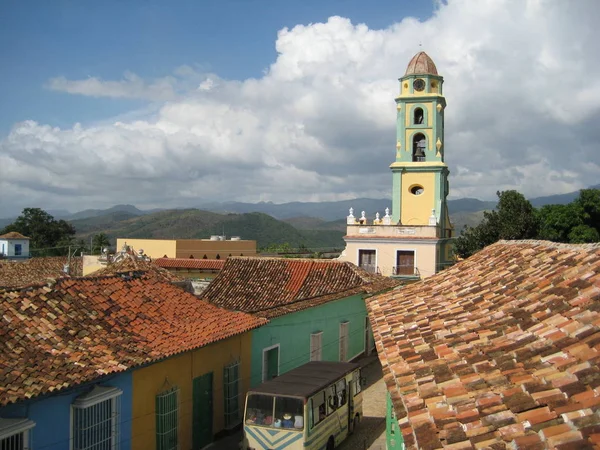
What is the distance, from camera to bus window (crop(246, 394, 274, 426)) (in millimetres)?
11516

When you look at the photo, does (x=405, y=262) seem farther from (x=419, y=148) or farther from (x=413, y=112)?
(x=413, y=112)

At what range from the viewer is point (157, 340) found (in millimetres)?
10984

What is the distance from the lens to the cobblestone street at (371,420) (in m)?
13.6

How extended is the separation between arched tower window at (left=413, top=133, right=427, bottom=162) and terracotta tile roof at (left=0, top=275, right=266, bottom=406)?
2415 cm

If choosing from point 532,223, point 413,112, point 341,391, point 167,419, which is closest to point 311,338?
point 341,391

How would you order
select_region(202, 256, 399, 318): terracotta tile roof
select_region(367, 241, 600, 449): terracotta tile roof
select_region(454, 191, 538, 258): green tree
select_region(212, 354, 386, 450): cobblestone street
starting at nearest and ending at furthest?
select_region(367, 241, 600, 449): terracotta tile roof → select_region(212, 354, 386, 450): cobblestone street → select_region(202, 256, 399, 318): terracotta tile roof → select_region(454, 191, 538, 258): green tree

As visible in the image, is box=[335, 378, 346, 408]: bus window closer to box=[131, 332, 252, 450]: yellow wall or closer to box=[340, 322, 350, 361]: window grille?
box=[131, 332, 252, 450]: yellow wall

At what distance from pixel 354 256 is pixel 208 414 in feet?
74.9

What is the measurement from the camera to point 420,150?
36.4 m

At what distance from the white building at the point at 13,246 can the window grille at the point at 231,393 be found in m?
44.2

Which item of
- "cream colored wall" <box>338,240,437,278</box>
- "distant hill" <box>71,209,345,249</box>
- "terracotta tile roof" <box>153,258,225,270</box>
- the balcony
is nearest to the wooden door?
"cream colored wall" <box>338,240,437,278</box>

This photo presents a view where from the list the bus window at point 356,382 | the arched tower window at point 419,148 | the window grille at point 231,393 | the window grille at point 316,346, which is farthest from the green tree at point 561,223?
the window grille at point 231,393

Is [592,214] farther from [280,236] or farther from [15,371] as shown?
[280,236]

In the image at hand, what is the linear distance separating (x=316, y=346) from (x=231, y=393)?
18.0ft
